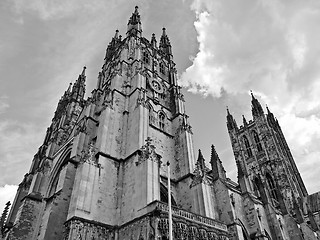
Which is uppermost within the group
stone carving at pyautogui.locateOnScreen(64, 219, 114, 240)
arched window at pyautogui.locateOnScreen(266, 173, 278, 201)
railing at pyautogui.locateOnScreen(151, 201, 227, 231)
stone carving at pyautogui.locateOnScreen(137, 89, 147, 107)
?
arched window at pyautogui.locateOnScreen(266, 173, 278, 201)

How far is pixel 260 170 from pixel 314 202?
9.46 meters

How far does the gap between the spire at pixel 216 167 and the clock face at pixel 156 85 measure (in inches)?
321

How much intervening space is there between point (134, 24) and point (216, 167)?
2169 centimetres

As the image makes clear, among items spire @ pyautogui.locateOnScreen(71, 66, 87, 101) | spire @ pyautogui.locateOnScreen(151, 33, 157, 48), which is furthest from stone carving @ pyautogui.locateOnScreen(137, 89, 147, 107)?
spire @ pyautogui.locateOnScreen(71, 66, 87, 101)

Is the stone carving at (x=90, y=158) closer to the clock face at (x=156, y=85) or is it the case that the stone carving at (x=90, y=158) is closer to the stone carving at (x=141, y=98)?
the stone carving at (x=141, y=98)

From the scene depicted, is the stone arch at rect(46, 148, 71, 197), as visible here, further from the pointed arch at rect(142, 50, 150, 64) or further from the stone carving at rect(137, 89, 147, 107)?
the pointed arch at rect(142, 50, 150, 64)

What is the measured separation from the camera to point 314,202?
42.3 m

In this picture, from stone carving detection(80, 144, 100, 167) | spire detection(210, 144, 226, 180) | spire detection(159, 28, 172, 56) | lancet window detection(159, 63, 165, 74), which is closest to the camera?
stone carving detection(80, 144, 100, 167)

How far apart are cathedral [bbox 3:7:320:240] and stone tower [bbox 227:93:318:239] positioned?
108 cm

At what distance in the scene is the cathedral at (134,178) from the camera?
14.4 metres

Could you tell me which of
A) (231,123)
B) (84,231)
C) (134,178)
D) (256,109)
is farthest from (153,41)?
(231,123)

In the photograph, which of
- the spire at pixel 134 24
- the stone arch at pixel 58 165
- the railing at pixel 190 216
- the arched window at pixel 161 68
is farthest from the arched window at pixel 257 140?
the stone arch at pixel 58 165

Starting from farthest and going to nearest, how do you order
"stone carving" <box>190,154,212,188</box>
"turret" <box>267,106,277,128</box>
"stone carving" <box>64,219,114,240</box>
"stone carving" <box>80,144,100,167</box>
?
1. "turret" <box>267,106,277,128</box>
2. "stone carving" <box>190,154,212,188</box>
3. "stone carving" <box>80,144,100,167</box>
4. "stone carving" <box>64,219,114,240</box>

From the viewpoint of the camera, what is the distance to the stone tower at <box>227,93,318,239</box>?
95.1 ft
